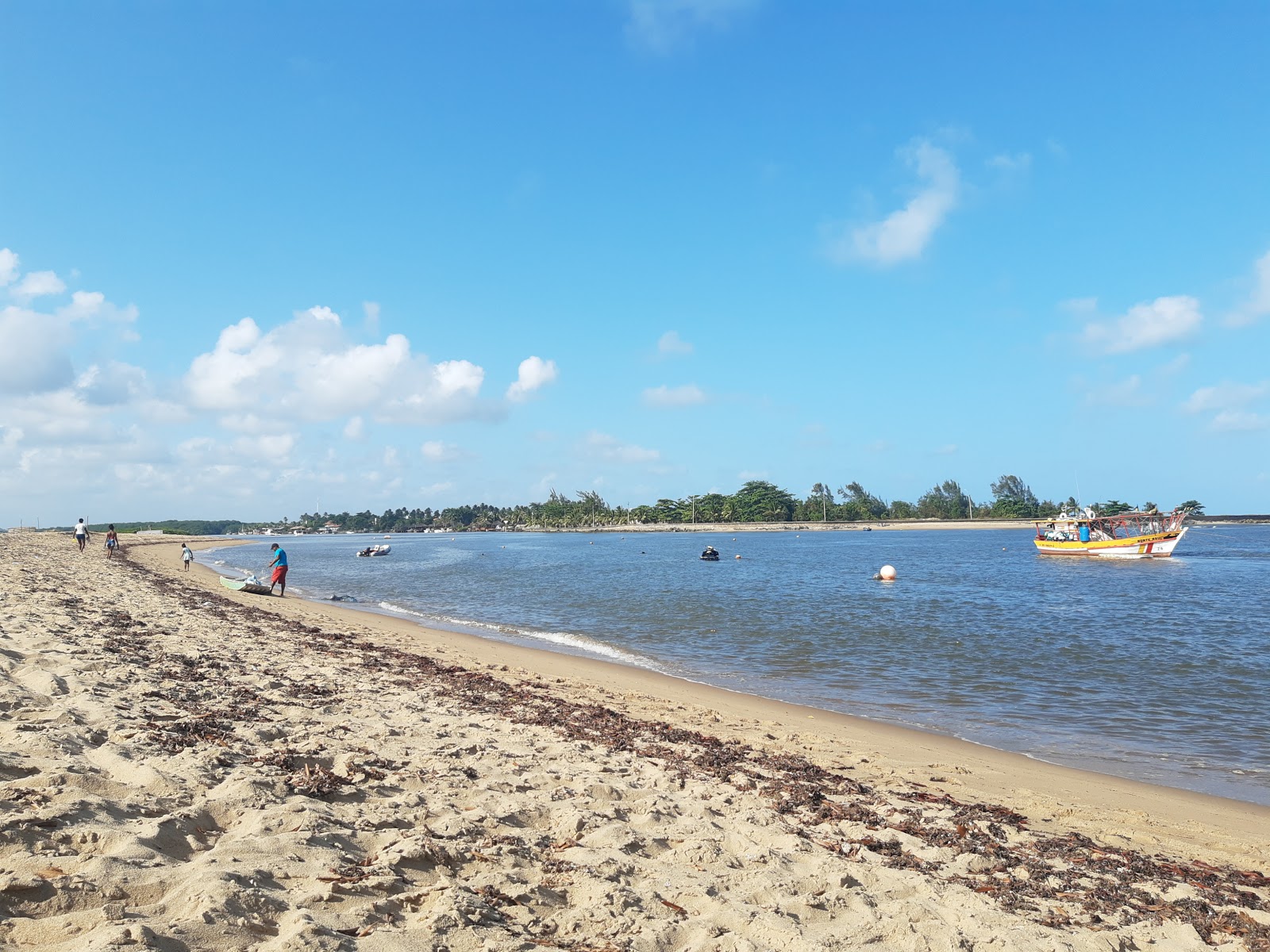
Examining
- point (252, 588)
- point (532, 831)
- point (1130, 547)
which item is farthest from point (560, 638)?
point (1130, 547)

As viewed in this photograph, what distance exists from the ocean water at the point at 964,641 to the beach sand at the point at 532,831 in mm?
2746

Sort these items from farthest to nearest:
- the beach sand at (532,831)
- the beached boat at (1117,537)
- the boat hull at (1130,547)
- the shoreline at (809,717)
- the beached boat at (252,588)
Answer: the beached boat at (1117,537) < the boat hull at (1130,547) < the beached boat at (252,588) < the shoreline at (809,717) < the beach sand at (532,831)

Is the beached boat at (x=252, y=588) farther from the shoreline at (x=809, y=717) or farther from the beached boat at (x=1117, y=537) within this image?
the beached boat at (x=1117, y=537)

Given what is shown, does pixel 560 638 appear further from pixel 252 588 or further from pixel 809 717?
pixel 252 588

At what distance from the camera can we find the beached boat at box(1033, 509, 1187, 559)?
66562 mm

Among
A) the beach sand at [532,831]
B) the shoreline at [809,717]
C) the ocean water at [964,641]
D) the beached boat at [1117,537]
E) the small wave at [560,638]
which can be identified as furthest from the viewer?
the beached boat at [1117,537]

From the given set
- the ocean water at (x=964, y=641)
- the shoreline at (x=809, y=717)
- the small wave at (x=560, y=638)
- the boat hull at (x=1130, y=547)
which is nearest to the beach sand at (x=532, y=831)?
the shoreline at (x=809, y=717)

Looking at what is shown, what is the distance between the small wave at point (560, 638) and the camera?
19531 millimetres

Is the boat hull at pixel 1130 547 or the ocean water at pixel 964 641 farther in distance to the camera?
the boat hull at pixel 1130 547

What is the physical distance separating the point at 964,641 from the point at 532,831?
63.3 feet

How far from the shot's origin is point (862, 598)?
114 ft

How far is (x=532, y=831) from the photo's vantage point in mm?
→ 5793

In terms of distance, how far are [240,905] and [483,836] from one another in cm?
190

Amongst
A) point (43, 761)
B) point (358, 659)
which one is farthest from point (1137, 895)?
point (358, 659)
